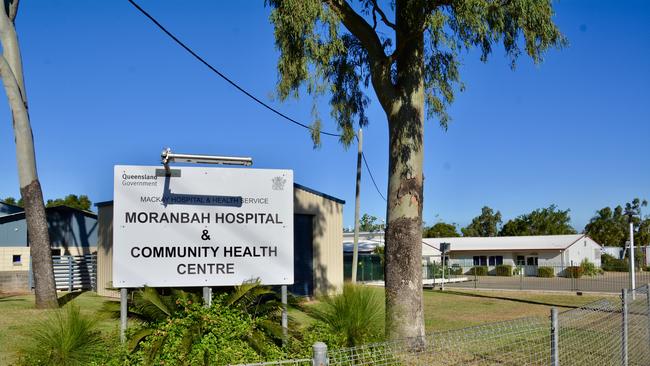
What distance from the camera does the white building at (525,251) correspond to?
61094 mm

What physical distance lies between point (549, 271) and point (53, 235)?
4160 cm

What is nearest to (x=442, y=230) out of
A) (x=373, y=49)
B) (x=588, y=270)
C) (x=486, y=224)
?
(x=486, y=224)

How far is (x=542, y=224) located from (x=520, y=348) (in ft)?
303

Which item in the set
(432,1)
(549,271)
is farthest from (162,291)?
(549,271)

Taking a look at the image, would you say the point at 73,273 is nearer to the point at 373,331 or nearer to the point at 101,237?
the point at 101,237

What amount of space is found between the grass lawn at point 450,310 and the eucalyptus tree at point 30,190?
922 mm

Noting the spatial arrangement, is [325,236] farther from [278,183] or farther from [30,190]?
[278,183]

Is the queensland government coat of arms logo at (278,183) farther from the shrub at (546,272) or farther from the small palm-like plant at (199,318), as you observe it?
the shrub at (546,272)

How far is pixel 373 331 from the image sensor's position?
24.8 ft

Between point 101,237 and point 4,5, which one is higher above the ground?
point 4,5

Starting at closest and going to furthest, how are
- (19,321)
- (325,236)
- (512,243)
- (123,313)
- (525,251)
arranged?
(123,313) < (19,321) < (325,236) < (525,251) < (512,243)

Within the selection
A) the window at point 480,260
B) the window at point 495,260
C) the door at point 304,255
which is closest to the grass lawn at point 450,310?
the door at point 304,255

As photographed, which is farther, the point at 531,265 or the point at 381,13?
the point at 531,265

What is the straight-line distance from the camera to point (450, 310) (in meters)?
21.7
